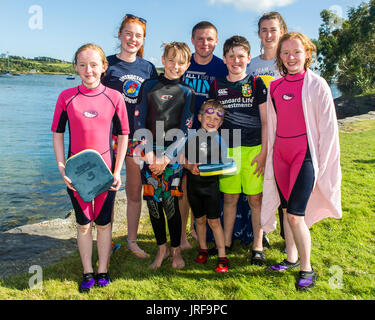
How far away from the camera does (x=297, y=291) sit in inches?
129

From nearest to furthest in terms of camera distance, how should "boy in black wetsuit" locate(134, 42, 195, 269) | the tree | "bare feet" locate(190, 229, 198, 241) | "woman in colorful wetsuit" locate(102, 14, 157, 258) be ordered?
"boy in black wetsuit" locate(134, 42, 195, 269) < "woman in colorful wetsuit" locate(102, 14, 157, 258) < "bare feet" locate(190, 229, 198, 241) < the tree

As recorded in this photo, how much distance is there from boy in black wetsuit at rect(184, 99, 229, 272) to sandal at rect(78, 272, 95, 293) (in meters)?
1.34

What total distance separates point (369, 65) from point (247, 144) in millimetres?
41799

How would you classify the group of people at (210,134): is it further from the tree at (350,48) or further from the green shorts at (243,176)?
the tree at (350,48)

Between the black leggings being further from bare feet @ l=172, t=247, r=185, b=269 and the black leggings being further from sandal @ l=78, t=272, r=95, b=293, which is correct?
sandal @ l=78, t=272, r=95, b=293

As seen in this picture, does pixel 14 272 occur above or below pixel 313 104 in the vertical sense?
below

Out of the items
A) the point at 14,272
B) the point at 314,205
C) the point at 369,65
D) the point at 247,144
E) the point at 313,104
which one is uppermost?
the point at 369,65

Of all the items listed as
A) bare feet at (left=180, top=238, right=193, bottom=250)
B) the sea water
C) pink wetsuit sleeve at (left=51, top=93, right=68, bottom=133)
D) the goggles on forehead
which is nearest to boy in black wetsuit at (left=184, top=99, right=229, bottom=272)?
the goggles on forehead

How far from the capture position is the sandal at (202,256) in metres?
3.93

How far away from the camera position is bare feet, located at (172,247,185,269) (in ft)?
12.4

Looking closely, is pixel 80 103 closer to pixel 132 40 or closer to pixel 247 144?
pixel 132 40

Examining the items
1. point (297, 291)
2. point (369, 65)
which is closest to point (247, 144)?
point (297, 291)
